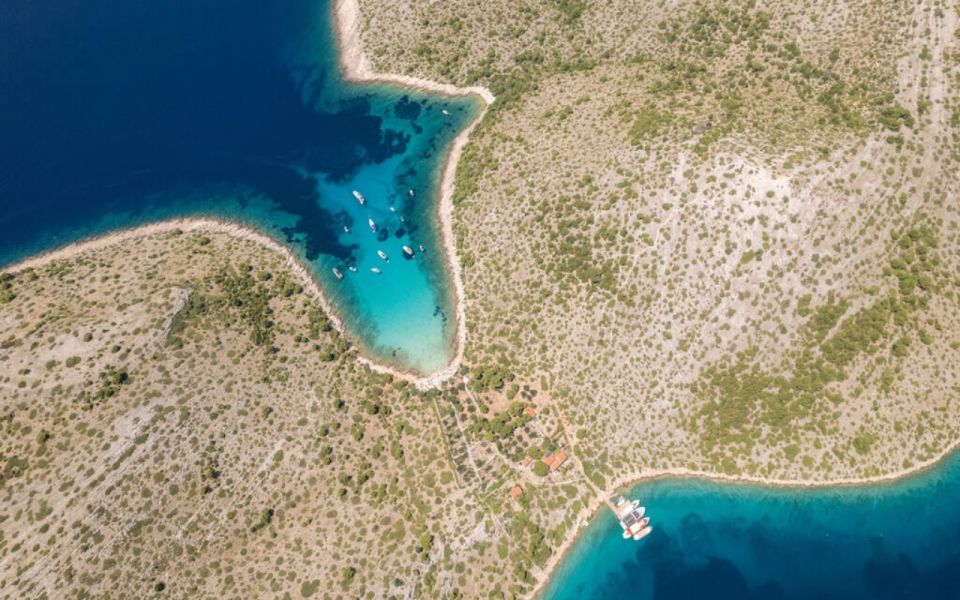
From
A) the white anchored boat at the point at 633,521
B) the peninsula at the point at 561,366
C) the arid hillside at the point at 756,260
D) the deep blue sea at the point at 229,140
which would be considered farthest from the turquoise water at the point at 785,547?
the deep blue sea at the point at 229,140

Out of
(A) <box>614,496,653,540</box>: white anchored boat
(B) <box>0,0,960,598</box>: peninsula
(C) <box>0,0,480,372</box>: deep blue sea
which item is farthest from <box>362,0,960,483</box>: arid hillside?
(C) <box>0,0,480,372</box>: deep blue sea

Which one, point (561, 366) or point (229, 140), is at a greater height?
point (229, 140)

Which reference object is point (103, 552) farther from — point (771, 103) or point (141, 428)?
point (771, 103)

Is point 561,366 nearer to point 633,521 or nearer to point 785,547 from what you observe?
point 633,521

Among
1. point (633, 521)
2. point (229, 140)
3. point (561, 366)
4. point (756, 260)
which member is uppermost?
point (756, 260)

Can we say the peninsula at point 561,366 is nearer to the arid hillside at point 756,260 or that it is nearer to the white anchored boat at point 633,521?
the arid hillside at point 756,260

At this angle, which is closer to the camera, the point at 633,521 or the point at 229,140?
the point at 633,521

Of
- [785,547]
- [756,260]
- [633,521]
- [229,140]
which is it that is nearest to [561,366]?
[633,521]

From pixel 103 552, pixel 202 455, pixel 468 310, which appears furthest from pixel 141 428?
pixel 468 310
